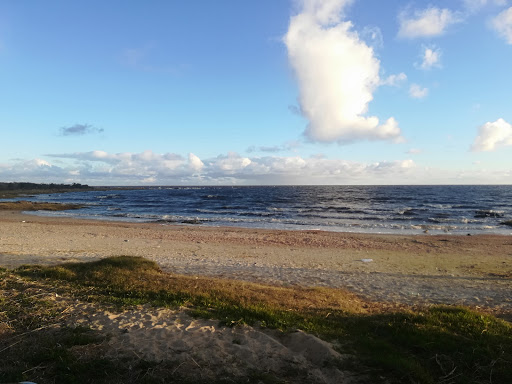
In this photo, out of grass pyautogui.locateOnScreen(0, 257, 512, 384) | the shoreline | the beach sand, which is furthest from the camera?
the shoreline

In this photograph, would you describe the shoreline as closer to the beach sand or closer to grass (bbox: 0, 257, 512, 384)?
the beach sand

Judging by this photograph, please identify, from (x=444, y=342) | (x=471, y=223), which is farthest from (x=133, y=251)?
(x=471, y=223)

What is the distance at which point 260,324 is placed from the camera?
5918mm

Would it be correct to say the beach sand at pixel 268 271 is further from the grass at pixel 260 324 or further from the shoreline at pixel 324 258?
the grass at pixel 260 324

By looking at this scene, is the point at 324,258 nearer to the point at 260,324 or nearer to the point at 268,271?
the point at 268,271

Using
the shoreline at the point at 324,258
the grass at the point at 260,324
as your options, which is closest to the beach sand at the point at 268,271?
the shoreline at the point at 324,258

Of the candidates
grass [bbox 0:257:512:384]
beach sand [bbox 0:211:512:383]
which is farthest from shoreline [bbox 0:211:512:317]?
grass [bbox 0:257:512:384]

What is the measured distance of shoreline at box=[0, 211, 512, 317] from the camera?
10.5 m

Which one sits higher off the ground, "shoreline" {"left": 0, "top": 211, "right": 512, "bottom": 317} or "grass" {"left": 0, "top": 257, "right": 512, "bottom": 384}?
"grass" {"left": 0, "top": 257, "right": 512, "bottom": 384}

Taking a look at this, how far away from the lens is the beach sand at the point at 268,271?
495cm

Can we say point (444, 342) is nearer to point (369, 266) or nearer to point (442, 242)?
point (369, 266)

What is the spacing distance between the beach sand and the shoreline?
0.04 metres

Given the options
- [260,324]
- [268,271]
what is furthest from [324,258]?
[260,324]

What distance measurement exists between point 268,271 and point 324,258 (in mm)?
4089
